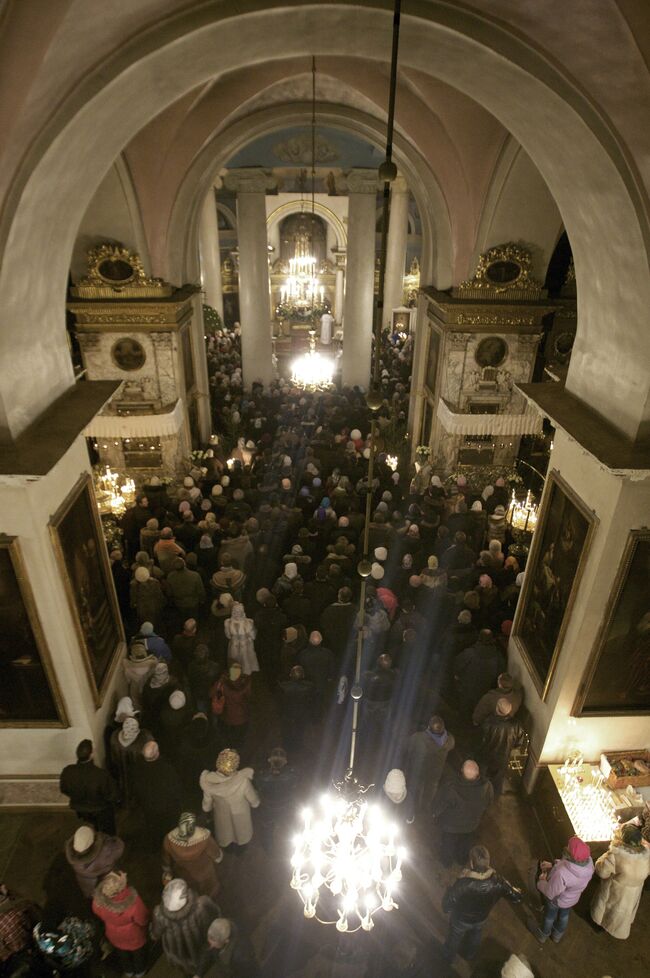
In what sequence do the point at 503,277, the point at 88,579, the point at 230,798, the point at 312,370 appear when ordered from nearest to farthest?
the point at 230,798, the point at 88,579, the point at 503,277, the point at 312,370

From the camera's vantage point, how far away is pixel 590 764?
669cm

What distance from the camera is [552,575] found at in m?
6.40

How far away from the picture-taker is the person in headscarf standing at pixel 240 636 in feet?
24.6

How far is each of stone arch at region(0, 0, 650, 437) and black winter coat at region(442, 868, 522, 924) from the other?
375 centimetres

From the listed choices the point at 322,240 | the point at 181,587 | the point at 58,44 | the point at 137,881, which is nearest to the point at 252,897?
the point at 137,881

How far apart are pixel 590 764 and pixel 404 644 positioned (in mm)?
2319

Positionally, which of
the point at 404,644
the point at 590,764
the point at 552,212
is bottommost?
the point at 590,764

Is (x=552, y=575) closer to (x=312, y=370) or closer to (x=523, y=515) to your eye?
(x=523, y=515)

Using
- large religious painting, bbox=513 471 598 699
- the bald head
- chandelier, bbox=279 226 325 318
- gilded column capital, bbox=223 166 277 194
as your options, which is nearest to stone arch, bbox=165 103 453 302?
gilded column capital, bbox=223 166 277 194

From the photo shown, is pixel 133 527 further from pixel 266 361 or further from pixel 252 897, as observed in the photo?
pixel 266 361

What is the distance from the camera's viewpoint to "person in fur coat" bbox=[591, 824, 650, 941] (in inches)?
209

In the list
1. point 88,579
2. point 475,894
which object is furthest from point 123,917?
point 88,579

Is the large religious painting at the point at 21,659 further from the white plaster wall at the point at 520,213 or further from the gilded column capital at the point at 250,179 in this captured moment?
the gilded column capital at the point at 250,179

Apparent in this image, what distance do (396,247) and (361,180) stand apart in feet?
23.0
